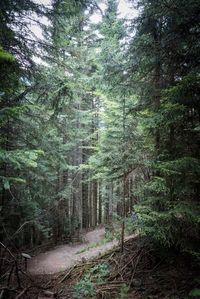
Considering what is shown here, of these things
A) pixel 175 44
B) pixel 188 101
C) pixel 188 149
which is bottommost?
pixel 188 149

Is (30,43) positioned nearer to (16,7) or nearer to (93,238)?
(16,7)

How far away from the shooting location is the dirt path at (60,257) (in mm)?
12086

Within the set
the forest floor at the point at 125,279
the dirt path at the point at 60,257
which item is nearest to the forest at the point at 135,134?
the forest floor at the point at 125,279

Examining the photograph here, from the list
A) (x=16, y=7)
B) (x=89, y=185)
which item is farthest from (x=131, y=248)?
(x=89, y=185)

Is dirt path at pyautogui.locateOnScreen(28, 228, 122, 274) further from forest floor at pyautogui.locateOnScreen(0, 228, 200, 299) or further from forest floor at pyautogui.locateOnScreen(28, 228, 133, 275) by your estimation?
forest floor at pyautogui.locateOnScreen(0, 228, 200, 299)

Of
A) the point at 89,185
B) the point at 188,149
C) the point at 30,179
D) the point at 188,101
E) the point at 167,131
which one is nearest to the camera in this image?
the point at 188,101

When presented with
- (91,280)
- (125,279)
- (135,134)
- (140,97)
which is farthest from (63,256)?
(140,97)

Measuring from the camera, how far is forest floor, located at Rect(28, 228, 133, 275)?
39.5 feet

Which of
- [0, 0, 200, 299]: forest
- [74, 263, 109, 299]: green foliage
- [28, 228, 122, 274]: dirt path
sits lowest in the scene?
[28, 228, 122, 274]: dirt path

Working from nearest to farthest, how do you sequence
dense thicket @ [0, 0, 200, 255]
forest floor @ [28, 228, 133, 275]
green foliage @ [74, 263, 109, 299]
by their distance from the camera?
dense thicket @ [0, 0, 200, 255]
green foliage @ [74, 263, 109, 299]
forest floor @ [28, 228, 133, 275]

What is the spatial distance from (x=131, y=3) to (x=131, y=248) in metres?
8.28

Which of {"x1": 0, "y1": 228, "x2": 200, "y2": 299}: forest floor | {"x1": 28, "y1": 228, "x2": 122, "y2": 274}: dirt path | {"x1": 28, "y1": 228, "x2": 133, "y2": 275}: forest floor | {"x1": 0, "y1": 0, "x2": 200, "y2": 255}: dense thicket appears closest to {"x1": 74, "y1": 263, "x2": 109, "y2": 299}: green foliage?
{"x1": 0, "y1": 228, "x2": 200, "y2": 299}: forest floor

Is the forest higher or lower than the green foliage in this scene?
higher

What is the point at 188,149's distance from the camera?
24.0ft
